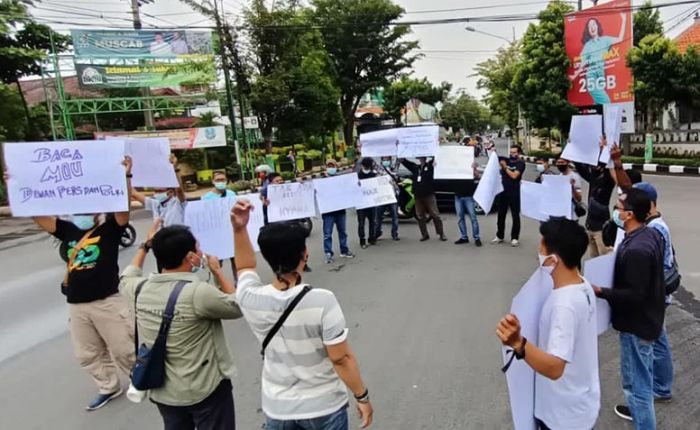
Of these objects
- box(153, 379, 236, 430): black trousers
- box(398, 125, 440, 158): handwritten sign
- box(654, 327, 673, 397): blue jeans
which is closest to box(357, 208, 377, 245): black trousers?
box(398, 125, 440, 158): handwritten sign

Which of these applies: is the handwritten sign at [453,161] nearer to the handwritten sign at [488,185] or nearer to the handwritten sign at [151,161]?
the handwritten sign at [488,185]

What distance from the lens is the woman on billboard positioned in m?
22.4

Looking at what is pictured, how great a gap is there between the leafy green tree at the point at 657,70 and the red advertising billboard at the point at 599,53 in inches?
58.1

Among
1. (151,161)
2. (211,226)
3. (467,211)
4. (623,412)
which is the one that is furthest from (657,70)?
(151,161)

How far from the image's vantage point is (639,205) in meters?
2.87

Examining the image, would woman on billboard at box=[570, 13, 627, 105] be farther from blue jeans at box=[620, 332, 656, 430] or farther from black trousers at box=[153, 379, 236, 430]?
black trousers at box=[153, 379, 236, 430]

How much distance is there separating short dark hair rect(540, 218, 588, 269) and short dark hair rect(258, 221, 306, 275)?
3.39ft

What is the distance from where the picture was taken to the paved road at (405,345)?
3596mm

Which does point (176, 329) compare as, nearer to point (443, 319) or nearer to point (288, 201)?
point (443, 319)

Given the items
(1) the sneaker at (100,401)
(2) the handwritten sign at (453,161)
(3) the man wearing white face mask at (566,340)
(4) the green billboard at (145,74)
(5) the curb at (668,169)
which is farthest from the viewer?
(4) the green billboard at (145,74)

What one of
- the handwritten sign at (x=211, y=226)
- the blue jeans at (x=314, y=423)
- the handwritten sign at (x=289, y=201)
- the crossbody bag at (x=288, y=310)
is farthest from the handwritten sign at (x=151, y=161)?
the handwritten sign at (x=289, y=201)

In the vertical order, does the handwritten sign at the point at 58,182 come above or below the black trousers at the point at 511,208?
above

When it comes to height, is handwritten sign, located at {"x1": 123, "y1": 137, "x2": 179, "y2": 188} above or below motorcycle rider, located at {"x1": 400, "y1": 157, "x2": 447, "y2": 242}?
above

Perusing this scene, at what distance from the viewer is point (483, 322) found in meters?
5.18
